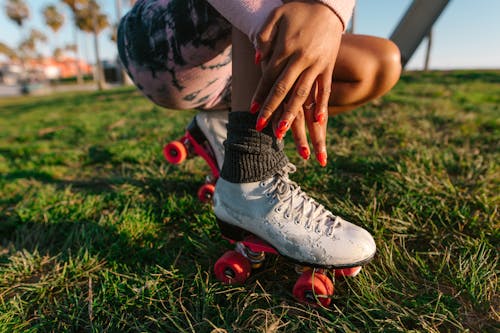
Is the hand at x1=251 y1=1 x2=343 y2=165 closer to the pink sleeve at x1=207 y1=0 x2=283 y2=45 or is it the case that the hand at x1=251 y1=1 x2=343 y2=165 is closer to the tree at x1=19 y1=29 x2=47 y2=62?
the pink sleeve at x1=207 y1=0 x2=283 y2=45

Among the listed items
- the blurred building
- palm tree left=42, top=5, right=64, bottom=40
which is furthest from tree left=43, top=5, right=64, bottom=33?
the blurred building

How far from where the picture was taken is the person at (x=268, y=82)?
86 cm

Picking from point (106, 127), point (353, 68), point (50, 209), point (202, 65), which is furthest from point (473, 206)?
point (106, 127)

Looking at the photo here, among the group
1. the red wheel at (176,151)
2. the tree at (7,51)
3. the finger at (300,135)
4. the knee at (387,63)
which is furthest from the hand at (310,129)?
the tree at (7,51)

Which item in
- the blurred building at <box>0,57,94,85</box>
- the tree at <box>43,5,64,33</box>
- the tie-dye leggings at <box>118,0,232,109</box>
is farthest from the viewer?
the blurred building at <box>0,57,94,85</box>

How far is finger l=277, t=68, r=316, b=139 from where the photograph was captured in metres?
0.86

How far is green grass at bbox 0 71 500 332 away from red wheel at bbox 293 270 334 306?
3 cm

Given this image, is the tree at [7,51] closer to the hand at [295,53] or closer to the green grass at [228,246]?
the green grass at [228,246]

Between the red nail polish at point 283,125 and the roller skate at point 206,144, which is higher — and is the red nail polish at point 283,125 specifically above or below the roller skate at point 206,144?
above

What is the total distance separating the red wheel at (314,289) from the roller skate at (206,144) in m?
0.83

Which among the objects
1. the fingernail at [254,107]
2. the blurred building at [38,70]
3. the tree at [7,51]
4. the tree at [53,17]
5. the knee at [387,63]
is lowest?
the blurred building at [38,70]

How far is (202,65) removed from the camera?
1484 millimetres

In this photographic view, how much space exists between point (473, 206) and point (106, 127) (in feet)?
15.4

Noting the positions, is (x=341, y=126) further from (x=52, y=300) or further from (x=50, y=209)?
(x=52, y=300)
